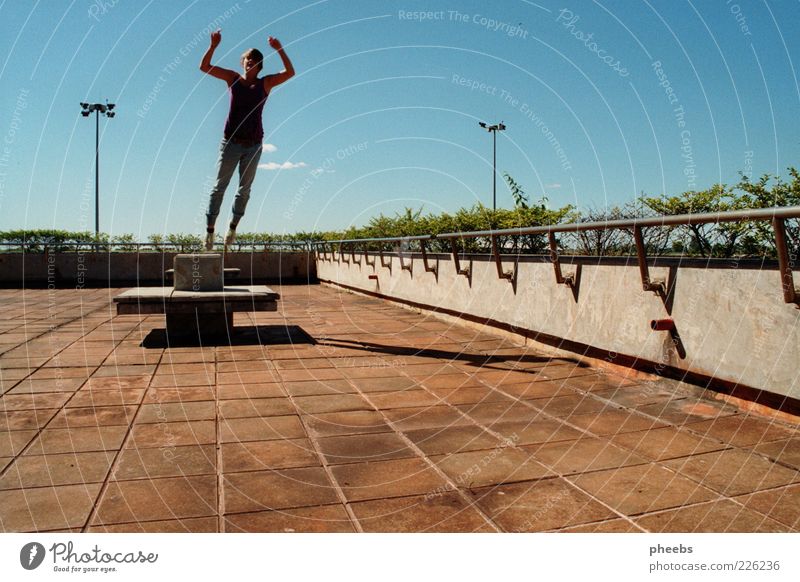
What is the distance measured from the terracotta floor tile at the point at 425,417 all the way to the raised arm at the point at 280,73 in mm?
4913

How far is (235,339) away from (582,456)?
224 inches

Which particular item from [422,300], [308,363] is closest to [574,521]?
[308,363]

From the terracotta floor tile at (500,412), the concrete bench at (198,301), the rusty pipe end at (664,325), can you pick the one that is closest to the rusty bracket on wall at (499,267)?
the rusty pipe end at (664,325)

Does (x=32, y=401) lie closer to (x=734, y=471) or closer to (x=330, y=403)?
(x=330, y=403)

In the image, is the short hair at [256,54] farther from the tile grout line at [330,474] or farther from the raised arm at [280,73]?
the tile grout line at [330,474]

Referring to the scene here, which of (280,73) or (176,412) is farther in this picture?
(280,73)

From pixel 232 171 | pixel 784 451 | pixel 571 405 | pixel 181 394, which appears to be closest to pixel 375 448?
pixel 571 405

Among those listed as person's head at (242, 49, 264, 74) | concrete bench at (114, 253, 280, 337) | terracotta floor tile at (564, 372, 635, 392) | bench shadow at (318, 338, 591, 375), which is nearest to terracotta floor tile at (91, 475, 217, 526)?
terracotta floor tile at (564, 372, 635, 392)

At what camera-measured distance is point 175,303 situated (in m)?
7.91

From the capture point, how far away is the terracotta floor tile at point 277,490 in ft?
9.39

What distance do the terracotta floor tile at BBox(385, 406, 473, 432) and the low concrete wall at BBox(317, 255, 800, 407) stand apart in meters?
1.90

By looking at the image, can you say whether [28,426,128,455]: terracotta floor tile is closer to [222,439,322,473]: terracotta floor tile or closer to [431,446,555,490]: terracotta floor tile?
[222,439,322,473]: terracotta floor tile

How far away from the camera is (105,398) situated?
4930 mm

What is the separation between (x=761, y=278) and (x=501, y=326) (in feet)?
13.3
